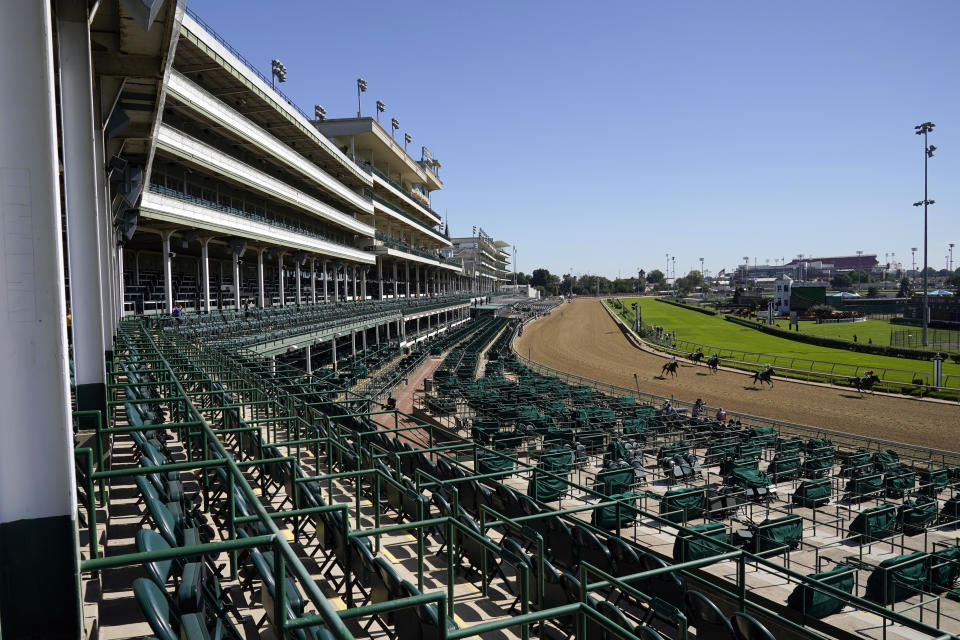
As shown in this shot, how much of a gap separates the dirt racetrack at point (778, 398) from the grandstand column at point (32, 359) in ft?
94.7

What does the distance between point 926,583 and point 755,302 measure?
119876mm

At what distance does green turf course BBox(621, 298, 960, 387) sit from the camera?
40.9 metres

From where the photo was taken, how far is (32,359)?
2.89m

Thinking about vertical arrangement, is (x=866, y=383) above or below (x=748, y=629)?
below

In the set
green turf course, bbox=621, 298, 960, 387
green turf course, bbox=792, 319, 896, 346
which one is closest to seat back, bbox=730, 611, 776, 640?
green turf course, bbox=621, 298, 960, 387

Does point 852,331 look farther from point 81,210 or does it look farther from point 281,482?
point 81,210

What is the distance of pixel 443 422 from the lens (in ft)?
72.7

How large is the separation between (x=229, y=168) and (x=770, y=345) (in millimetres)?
49262

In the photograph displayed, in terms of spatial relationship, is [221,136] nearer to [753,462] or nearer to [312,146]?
[312,146]

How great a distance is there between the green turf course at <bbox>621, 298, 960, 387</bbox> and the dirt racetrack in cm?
614

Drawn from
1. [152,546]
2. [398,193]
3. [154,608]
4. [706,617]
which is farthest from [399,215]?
[154,608]

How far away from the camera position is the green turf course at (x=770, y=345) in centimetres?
4088

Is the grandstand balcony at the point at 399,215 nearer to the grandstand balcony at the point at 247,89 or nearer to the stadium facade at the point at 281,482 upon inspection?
the grandstand balcony at the point at 247,89

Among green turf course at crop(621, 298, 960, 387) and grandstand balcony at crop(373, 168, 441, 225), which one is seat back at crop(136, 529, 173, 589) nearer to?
green turf course at crop(621, 298, 960, 387)
